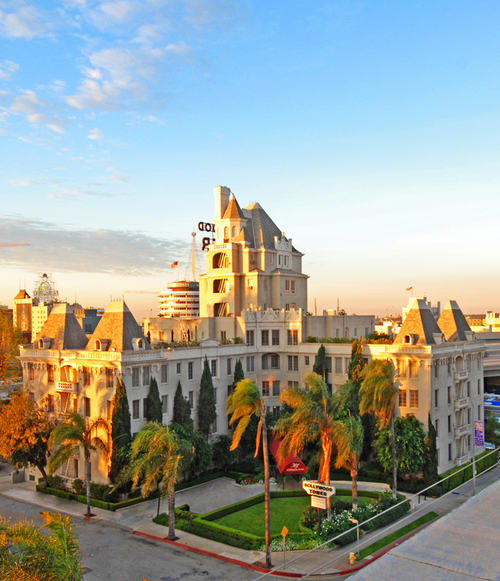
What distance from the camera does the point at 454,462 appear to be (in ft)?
215

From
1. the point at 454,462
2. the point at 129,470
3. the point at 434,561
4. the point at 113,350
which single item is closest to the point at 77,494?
the point at 129,470

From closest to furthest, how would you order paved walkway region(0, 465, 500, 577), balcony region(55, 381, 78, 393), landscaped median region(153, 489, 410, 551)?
paved walkway region(0, 465, 500, 577) < landscaped median region(153, 489, 410, 551) < balcony region(55, 381, 78, 393)

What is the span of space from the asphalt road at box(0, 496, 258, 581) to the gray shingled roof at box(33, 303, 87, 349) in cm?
2297

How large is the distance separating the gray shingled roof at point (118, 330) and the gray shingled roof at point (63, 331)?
4950 mm

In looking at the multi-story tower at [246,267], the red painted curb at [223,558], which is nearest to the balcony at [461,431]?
the multi-story tower at [246,267]

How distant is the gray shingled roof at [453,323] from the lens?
7088cm

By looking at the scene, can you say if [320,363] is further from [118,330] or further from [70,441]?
[70,441]

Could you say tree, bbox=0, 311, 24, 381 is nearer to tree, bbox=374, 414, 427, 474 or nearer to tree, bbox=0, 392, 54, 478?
tree, bbox=0, 392, 54, 478

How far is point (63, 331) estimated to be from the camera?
63312 mm

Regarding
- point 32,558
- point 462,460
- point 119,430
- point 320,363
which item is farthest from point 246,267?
point 32,558

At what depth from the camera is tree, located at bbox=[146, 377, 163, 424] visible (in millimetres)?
57250

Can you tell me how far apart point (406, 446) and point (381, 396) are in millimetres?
8737

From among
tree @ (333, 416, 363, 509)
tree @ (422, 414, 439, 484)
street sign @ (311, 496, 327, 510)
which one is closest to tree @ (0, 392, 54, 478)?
street sign @ (311, 496, 327, 510)

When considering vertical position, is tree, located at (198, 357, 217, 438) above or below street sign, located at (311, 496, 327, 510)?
above
